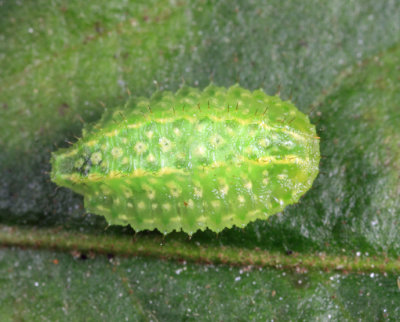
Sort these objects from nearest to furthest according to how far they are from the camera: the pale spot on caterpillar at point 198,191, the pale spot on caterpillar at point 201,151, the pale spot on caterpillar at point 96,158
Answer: the pale spot on caterpillar at point 201,151, the pale spot on caterpillar at point 198,191, the pale spot on caterpillar at point 96,158

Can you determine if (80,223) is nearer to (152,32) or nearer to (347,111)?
(152,32)

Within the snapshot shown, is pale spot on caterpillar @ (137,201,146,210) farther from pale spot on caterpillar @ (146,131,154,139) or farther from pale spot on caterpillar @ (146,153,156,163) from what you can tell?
pale spot on caterpillar @ (146,131,154,139)

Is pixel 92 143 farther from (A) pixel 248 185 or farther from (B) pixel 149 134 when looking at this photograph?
(A) pixel 248 185

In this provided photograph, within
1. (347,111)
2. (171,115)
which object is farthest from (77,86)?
(347,111)

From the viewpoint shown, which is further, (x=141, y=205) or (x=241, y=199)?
(x=141, y=205)

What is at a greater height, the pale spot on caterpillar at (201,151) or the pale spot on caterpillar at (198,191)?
the pale spot on caterpillar at (201,151)

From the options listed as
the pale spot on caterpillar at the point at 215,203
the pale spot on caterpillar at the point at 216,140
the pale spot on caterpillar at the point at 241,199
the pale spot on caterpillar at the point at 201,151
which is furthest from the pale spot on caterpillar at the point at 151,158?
the pale spot on caterpillar at the point at 241,199

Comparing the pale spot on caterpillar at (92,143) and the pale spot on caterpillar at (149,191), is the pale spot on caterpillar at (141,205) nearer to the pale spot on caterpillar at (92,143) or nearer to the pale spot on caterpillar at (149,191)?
the pale spot on caterpillar at (149,191)

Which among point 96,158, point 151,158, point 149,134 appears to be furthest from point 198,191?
point 96,158
